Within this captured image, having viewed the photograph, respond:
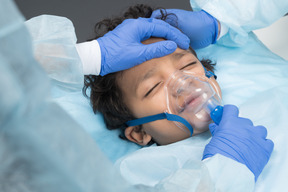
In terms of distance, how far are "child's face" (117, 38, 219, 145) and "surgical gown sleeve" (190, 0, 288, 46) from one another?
13.2 inches

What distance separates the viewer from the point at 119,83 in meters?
1.27

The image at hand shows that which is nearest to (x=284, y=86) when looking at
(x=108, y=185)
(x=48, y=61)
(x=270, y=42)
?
(x=270, y=42)

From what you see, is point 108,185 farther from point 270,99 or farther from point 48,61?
point 270,99

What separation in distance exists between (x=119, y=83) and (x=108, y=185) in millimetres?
841

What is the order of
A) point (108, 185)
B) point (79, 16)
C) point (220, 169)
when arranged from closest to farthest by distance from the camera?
point (108, 185)
point (220, 169)
point (79, 16)

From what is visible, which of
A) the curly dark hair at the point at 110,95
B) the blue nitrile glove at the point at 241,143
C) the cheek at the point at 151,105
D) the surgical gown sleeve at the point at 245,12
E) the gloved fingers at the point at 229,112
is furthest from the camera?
the surgical gown sleeve at the point at 245,12

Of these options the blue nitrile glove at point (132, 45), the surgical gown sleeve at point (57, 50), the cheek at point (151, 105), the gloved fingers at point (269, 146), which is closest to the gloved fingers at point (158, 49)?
the blue nitrile glove at point (132, 45)

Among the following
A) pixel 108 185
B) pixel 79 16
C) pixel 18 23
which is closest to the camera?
pixel 18 23

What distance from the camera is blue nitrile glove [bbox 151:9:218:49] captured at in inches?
55.9

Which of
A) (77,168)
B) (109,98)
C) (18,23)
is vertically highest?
(18,23)

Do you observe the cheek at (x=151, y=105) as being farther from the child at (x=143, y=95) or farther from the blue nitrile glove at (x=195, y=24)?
the blue nitrile glove at (x=195, y=24)

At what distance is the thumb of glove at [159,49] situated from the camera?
112cm

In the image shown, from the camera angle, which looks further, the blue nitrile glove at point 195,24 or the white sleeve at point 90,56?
the blue nitrile glove at point 195,24

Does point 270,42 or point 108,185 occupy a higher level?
point 108,185
